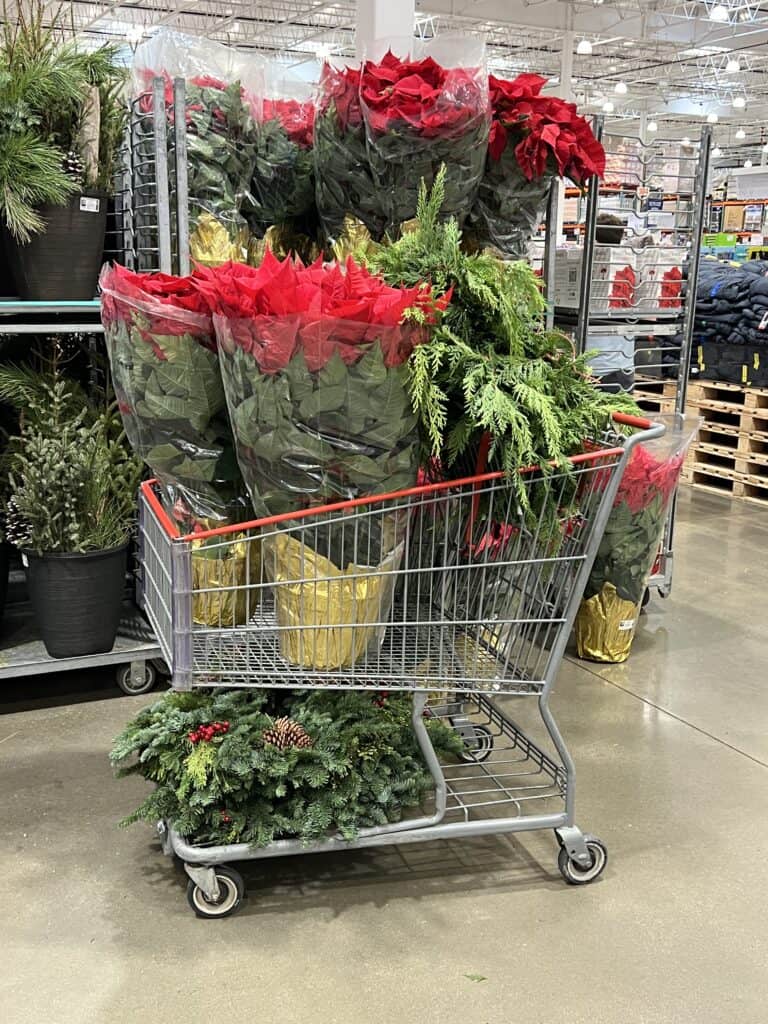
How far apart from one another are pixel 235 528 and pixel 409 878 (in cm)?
98

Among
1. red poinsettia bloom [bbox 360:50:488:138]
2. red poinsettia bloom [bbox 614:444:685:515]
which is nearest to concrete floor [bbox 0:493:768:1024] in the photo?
red poinsettia bloom [bbox 614:444:685:515]

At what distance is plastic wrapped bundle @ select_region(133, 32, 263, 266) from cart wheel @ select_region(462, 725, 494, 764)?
1.51 meters

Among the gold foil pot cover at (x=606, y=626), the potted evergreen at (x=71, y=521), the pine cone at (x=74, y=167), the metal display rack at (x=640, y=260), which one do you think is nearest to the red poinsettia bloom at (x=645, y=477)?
the gold foil pot cover at (x=606, y=626)

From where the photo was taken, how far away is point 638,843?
2461mm

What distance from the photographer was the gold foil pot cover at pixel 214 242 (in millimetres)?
2854

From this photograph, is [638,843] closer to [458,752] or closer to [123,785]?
[458,752]

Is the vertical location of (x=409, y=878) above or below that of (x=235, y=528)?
below

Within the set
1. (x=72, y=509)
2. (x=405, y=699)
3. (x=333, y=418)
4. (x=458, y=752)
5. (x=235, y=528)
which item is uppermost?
(x=333, y=418)

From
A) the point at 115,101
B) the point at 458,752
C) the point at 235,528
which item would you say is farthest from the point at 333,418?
the point at 115,101

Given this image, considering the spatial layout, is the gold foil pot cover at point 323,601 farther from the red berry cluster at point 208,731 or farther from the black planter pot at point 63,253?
the black planter pot at point 63,253

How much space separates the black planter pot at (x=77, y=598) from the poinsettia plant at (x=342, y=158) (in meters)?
1.24

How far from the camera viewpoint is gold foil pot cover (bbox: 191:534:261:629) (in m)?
1.96

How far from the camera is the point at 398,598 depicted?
211 cm

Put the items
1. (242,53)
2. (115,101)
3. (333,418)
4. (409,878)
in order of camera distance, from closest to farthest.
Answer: (333,418) < (409,878) < (242,53) < (115,101)
